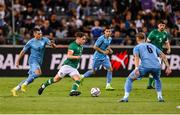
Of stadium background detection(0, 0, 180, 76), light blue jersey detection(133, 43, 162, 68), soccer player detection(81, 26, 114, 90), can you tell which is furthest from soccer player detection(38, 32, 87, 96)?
stadium background detection(0, 0, 180, 76)

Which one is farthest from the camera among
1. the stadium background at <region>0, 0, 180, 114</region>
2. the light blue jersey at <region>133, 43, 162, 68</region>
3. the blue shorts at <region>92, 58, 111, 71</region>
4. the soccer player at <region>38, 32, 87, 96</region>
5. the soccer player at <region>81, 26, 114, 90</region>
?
the stadium background at <region>0, 0, 180, 114</region>

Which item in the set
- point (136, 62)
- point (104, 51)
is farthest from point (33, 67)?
point (136, 62)

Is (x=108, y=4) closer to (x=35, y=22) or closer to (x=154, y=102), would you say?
(x=35, y=22)

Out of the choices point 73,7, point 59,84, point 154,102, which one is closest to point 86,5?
point 73,7

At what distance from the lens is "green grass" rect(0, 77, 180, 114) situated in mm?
16453

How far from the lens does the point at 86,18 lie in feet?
108

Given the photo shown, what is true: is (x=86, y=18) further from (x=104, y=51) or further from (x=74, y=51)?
(x=74, y=51)

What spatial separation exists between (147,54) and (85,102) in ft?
6.87

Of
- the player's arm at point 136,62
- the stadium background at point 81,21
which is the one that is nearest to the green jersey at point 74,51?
the player's arm at point 136,62

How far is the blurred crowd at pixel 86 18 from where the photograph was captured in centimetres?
3133

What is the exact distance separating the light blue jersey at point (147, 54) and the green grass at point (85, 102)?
3.38ft

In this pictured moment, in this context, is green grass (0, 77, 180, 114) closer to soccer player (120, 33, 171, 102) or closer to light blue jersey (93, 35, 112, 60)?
soccer player (120, 33, 171, 102)

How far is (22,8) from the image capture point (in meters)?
32.7

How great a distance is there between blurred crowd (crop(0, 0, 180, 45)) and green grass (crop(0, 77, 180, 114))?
6472 mm
